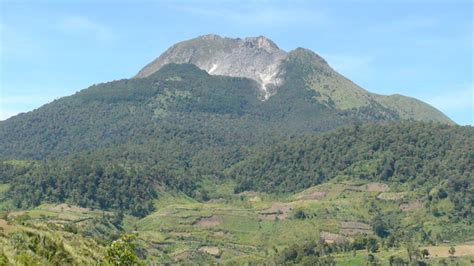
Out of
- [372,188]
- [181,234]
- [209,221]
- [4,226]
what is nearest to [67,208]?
[181,234]

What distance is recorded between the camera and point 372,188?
190 meters

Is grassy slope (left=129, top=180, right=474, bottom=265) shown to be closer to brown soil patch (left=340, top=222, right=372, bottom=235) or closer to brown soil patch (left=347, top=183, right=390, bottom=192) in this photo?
brown soil patch (left=340, top=222, right=372, bottom=235)

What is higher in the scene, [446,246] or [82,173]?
[82,173]

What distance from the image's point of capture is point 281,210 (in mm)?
173750

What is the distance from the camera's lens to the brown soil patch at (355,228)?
522 ft

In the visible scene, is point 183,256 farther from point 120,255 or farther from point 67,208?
point 120,255

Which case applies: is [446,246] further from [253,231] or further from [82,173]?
[82,173]

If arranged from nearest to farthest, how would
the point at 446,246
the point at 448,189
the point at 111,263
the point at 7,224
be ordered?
1. the point at 111,263
2. the point at 7,224
3. the point at 446,246
4. the point at 448,189

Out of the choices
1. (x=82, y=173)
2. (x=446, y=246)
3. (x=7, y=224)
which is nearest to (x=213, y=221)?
(x=82, y=173)

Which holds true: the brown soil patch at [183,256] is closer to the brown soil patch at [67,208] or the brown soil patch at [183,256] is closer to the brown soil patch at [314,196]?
the brown soil patch at [67,208]

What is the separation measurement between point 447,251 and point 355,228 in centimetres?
3583

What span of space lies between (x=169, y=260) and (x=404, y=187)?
82.0 meters

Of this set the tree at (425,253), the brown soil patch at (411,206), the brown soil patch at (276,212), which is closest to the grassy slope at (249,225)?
the brown soil patch at (276,212)

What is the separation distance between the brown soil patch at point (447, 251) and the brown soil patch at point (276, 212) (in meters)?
44.8
